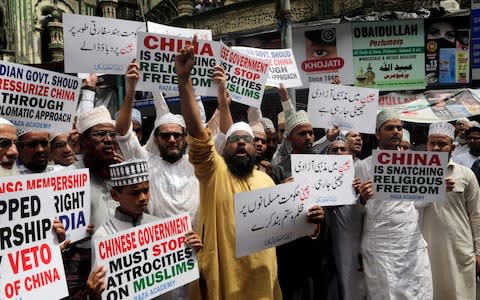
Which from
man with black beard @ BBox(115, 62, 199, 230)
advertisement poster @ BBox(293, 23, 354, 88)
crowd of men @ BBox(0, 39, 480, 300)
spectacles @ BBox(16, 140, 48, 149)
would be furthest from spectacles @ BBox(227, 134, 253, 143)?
advertisement poster @ BBox(293, 23, 354, 88)

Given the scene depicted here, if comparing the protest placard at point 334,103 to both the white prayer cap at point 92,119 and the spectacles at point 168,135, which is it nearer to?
the spectacles at point 168,135

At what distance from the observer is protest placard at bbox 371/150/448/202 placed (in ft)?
13.2

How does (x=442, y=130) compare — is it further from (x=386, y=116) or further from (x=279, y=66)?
(x=279, y=66)

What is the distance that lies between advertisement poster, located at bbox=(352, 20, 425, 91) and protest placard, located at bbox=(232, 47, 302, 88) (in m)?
3.47

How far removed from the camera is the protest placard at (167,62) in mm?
4039

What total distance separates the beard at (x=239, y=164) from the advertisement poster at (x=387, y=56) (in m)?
5.80

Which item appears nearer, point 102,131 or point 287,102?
point 102,131

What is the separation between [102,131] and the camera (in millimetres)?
Answer: 3541

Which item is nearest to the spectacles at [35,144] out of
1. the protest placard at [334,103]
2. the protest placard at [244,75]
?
the protest placard at [244,75]

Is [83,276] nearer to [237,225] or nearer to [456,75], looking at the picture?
[237,225]

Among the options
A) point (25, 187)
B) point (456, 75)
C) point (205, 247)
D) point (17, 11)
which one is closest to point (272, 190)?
point (205, 247)

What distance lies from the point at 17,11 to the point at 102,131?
2216 cm

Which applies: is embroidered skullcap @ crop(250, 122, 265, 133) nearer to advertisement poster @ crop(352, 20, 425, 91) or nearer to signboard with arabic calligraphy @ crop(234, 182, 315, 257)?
signboard with arabic calligraphy @ crop(234, 182, 315, 257)

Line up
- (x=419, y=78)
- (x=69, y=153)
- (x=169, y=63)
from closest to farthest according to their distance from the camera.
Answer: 1. (x=169, y=63)
2. (x=69, y=153)
3. (x=419, y=78)
